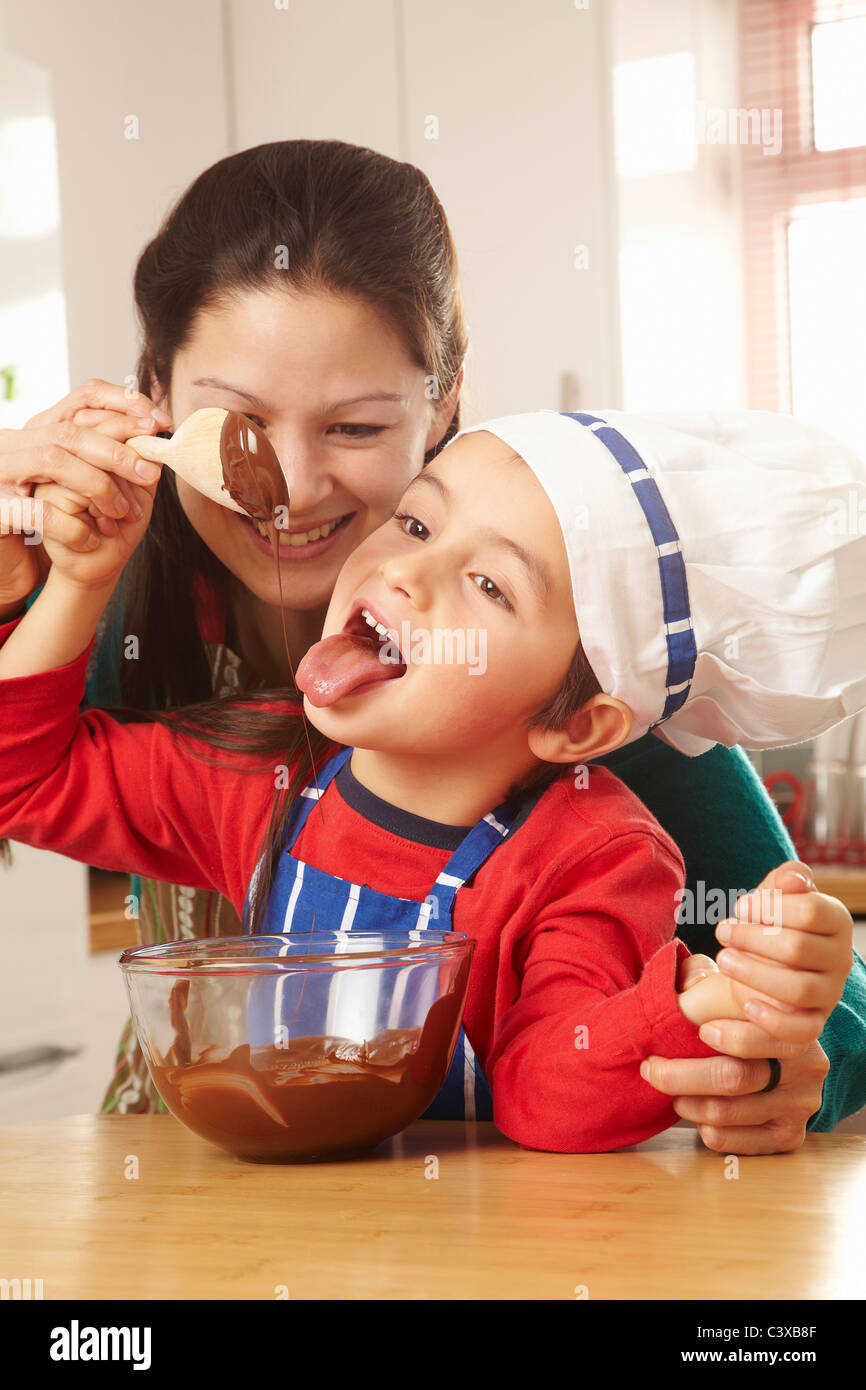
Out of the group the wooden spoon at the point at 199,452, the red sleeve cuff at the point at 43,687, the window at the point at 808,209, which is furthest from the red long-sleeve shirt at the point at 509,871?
the window at the point at 808,209

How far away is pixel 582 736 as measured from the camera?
92 centimetres

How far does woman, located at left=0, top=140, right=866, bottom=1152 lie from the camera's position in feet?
3.58

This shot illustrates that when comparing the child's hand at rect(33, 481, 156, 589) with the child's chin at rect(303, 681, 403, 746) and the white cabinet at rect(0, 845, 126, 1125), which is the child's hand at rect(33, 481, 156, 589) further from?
the white cabinet at rect(0, 845, 126, 1125)

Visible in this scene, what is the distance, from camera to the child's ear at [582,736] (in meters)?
0.91

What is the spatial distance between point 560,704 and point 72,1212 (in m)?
0.43

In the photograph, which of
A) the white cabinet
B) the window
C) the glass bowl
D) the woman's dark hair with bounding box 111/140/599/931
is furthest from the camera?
the window

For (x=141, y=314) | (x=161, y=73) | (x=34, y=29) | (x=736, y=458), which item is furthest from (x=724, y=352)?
(x=736, y=458)

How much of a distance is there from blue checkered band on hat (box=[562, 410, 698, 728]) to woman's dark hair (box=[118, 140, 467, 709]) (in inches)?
14.4

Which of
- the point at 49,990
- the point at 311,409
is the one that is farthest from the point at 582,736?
the point at 49,990

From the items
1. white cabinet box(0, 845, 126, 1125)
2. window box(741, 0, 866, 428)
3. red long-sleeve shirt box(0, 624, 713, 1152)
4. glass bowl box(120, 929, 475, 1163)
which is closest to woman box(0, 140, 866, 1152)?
red long-sleeve shirt box(0, 624, 713, 1152)

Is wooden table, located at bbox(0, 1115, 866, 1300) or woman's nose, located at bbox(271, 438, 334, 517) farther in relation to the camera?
woman's nose, located at bbox(271, 438, 334, 517)

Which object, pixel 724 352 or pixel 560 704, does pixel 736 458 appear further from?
pixel 724 352

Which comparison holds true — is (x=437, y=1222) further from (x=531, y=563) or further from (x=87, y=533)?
(x=87, y=533)

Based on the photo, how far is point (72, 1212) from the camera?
0.62 metres
